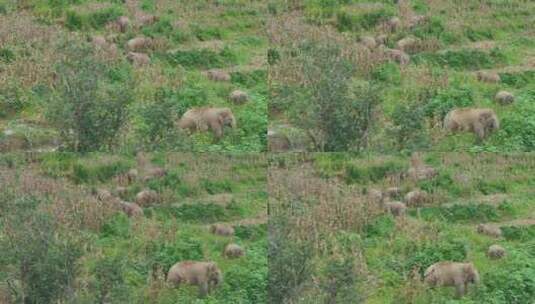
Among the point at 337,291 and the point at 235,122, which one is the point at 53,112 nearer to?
the point at 235,122

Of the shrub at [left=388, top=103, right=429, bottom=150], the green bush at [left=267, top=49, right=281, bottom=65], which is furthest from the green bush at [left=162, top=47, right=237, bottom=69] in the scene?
the shrub at [left=388, top=103, right=429, bottom=150]

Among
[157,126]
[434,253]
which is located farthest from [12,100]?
[434,253]

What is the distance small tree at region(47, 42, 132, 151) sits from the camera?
2256cm

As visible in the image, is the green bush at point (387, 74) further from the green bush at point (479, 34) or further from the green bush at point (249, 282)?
the green bush at point (249, 282)

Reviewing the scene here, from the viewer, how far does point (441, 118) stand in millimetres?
23047

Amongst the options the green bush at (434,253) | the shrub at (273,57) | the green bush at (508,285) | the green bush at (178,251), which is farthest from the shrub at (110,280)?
the green bush at (508,285)

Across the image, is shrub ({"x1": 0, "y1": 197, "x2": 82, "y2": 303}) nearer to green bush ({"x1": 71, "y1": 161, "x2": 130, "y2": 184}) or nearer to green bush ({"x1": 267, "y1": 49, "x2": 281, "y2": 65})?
green bush ({"x1": 71, "y1": 161, "x2": 130, "y2": 184})

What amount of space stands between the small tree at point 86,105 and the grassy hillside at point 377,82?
1.91 m

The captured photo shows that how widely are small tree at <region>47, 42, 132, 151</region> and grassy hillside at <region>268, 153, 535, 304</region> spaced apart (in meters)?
2.01

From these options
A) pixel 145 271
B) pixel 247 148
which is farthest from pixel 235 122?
pixel 145 271

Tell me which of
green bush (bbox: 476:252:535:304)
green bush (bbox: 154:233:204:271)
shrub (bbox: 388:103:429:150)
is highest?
shrub (bbox: 388:103:429:150)

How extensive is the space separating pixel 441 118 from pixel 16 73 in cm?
519

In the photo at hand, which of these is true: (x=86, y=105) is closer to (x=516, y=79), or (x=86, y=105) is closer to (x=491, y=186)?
(x=491, y=186)

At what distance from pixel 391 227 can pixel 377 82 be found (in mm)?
1770
